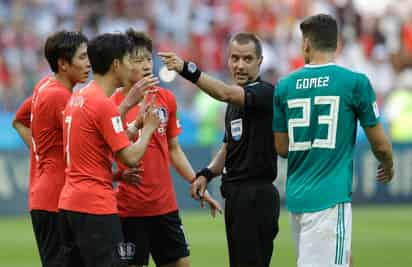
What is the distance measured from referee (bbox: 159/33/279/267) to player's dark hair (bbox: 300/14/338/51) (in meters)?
0.99

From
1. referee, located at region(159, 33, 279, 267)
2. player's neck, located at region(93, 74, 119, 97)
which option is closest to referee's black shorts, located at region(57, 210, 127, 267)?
player's neck, located at region(93, 74, 119, 97)

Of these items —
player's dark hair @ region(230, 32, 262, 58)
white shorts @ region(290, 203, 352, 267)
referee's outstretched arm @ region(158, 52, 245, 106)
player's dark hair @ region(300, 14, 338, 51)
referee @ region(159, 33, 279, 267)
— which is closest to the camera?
white shorts @ region(290, 203, 352, 267)

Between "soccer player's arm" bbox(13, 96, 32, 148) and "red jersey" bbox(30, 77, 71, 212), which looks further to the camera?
"soccer player's arm" bbox(13, 96, 32, 148)

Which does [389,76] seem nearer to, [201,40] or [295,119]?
[201,40]

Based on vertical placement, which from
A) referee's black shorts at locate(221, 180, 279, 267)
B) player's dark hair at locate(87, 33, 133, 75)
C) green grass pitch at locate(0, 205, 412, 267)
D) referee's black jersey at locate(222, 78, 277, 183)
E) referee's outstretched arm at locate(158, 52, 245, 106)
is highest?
player's dark hair at locate(87, 33, 133, 75)

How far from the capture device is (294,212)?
25.1 feet

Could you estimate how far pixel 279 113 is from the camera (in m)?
7.75

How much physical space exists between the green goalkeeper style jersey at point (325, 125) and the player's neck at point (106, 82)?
1320mm

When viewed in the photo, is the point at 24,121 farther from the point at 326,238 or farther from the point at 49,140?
the point at 326,238

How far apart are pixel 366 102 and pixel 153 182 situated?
7.58 ft

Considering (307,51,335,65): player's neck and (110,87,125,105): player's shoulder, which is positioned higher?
(307,51,335,65): player's neck

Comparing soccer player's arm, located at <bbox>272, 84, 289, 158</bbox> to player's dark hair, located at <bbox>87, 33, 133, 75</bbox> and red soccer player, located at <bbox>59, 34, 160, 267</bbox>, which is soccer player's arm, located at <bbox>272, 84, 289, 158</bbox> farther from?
player's dark hair, located at <bbox>87, 33, 133, 75</bbox>

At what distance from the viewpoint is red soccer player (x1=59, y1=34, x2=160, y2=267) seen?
7.64 meters

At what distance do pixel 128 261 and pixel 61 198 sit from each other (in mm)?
1268
